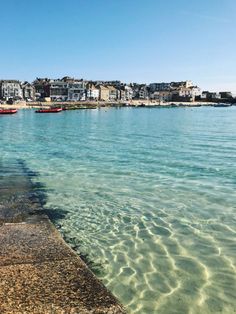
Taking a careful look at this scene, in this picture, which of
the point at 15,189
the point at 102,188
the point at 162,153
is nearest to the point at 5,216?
the point at 15,189

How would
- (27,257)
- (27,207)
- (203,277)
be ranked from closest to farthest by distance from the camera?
(27,257)
(203,277)
(27,207)

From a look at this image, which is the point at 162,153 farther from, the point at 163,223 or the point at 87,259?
the point at 87,259

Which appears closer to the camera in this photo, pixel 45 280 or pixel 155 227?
→ pixel 45 280

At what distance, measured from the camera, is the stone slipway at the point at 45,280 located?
5.53 metres

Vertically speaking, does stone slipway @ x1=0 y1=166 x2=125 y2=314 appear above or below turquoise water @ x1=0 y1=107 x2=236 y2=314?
above

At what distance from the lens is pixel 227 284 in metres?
7.61

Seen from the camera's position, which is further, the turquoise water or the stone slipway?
the turquoise water

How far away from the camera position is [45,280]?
6.34m

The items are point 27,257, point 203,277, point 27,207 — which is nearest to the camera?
point 27,257

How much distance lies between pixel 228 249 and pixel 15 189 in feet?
28.9

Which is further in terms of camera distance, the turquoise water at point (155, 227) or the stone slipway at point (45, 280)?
the turquoise water at point (155, 227)

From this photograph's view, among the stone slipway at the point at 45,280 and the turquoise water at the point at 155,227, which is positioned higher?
the stone slipway at the point at 45,280

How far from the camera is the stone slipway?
5531mm

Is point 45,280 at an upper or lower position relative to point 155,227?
upper
